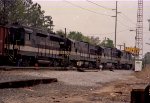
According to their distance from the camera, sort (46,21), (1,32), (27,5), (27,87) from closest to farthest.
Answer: (27,87)
(1,32)
(27,5)
(46,21)

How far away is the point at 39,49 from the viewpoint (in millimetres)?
32875

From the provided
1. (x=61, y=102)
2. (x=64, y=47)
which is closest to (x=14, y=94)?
(x=61, y=102)

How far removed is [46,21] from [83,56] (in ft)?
200

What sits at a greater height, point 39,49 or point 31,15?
point 31,15

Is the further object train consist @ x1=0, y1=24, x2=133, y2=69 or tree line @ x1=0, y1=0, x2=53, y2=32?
tree line @ x1=0, y1=0, x2=53, y2=32

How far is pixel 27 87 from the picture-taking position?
16.4 m

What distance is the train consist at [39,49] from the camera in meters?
28.1

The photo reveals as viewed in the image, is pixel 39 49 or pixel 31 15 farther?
pixel 31 15

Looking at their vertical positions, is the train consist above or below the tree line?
below

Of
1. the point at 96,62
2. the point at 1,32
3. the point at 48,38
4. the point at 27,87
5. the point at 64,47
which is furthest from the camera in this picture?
the point at 96,62

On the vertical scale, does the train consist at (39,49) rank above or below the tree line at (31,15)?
below

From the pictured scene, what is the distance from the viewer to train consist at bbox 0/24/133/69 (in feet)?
92.2

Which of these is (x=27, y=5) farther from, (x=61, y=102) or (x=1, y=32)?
(x=61, y=102)

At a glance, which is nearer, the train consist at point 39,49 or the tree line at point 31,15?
the train consist at point 39,49
